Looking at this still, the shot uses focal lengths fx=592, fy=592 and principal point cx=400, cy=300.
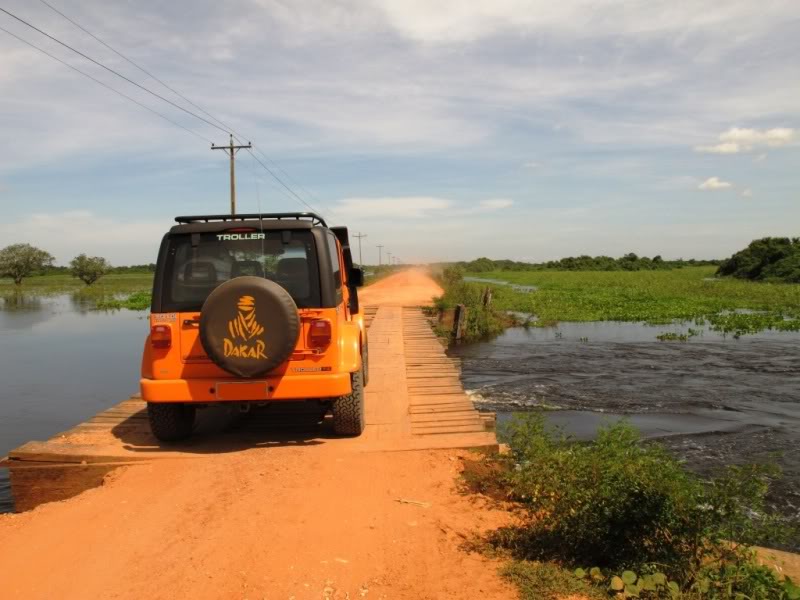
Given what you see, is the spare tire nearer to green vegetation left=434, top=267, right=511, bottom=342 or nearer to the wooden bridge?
the wooden bridge

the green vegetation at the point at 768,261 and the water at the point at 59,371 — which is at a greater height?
the green vegetation at the point at 768,261

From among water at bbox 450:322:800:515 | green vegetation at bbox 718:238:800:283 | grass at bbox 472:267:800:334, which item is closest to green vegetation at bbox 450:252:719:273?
green vegetation at bbox 718:238:800:283

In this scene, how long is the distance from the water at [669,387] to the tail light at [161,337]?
618cm

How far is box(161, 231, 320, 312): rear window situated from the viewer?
5883 millimetres

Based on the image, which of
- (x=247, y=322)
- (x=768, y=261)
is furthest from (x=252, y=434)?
(x=768, y=261)

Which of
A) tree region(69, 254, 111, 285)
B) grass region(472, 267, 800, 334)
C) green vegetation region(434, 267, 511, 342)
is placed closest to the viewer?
green vegetation region(434, 267, 511, 342)

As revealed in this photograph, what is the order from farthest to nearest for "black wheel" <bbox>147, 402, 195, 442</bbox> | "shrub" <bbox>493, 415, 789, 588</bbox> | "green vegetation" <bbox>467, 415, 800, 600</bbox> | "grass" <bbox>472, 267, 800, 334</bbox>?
"grass" <bbox>472, 267, 800, 334</bbox> < "black wheel" <bbox>147, 402, 195, 442</bbox> < "shrub" <bbox>493, 415, 789, 588</bbox> < "green vegetation" <bbox>467, 415, 800, 600</bbox>

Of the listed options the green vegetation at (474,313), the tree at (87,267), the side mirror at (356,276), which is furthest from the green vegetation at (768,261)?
the tree at (87,267)

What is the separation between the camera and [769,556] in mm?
4008

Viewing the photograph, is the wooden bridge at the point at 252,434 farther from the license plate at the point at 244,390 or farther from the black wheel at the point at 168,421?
the license plate at the point at 244,390

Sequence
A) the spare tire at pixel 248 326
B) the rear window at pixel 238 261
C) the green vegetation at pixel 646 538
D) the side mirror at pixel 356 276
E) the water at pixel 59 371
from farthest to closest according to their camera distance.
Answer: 1. the water at pixel 59 371
2. the side mirror at pixel 356 276
3. the rear window at pixel 238 261
4. the spare tire at pixel 248 326
5. the green vegetation at pixel 646 538

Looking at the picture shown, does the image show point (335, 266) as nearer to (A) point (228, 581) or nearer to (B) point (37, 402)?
(A) point (228, 581)

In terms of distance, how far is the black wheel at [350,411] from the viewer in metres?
6.16

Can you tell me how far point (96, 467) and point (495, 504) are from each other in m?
3.69
